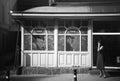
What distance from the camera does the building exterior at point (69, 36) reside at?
13156 mm

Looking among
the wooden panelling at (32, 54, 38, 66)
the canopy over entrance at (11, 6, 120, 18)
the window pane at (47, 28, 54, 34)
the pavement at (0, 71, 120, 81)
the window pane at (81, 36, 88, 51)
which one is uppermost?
the canopy over entrance at (11, 6, 120, 18)

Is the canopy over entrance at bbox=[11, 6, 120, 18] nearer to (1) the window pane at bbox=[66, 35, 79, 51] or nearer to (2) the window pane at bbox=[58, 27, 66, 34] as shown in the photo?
(2) the window pane at bbox=[58, 27, 66, 34]

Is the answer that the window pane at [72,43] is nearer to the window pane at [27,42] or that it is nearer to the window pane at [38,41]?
the window pane at [38,41]

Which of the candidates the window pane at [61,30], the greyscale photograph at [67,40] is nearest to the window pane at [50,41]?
the greyscale photograph at [67,40]

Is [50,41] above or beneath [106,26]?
beneath

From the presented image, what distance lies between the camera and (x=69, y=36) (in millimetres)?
13438

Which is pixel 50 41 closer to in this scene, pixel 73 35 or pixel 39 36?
pixel 39 36

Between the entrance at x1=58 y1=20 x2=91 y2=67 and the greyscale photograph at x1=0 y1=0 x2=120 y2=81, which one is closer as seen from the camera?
the greyscale photograph at x1=0 y1=0 x2=120 y2=81

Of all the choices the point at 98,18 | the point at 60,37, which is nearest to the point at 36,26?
the point at 60,37

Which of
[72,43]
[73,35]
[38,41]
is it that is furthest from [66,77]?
[38,41]

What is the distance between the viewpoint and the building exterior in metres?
13.2

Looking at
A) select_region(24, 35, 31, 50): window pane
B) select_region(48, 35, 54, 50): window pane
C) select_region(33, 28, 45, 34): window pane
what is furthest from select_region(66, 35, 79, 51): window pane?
select_region(24, 35, 31, 50): window pane

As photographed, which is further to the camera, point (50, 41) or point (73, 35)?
point (50, 41)

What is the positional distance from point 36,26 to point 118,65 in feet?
21.0
